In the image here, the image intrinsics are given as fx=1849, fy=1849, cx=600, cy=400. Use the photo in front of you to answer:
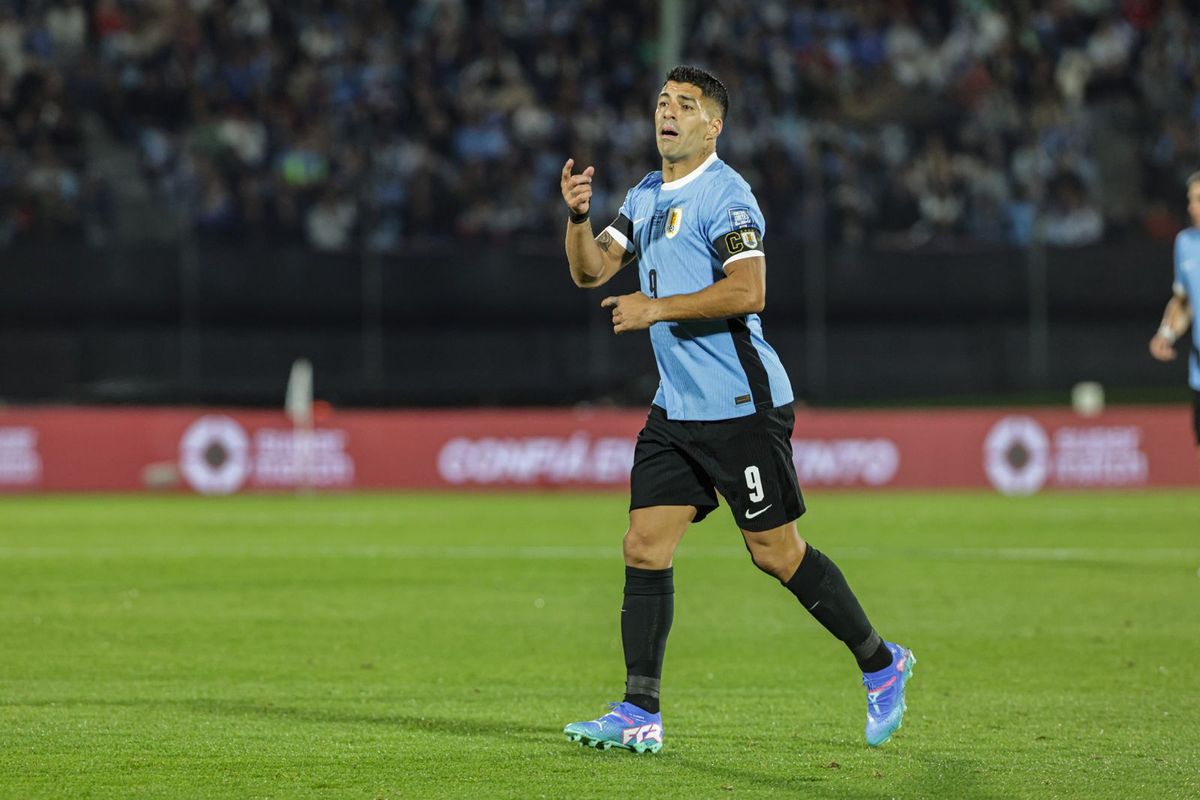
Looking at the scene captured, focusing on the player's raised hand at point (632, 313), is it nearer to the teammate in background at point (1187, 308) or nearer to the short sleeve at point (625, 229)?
the short sleeve at point (625, 229)

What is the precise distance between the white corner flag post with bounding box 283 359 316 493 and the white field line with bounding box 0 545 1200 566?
18.1 ft

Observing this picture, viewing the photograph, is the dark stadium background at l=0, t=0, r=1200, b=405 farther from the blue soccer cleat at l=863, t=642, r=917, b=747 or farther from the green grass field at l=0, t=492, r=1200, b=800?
the blue soccer cleat at l=863, t=642, r=917, b=747

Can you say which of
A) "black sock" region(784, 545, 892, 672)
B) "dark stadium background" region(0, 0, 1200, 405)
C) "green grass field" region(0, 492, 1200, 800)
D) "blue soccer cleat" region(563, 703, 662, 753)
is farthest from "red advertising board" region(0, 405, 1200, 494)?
"blue soccer cleat" region(563, 703, 662, 753)

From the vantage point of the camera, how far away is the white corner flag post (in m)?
20.1

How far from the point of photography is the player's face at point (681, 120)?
6426mm

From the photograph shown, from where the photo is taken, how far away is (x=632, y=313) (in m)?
6.19

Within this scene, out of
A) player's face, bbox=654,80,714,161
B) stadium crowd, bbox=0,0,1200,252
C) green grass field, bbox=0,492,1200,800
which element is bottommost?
green grass field, bbox=0,492,1200,800

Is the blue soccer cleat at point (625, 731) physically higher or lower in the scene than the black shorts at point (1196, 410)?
lower

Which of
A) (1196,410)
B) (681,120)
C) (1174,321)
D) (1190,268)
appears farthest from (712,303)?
(1174,321)

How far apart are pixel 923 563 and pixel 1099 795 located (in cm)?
785

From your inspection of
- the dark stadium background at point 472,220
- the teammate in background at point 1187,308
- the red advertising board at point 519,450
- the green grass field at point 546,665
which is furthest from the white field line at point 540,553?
the red advertising board at point 519,450

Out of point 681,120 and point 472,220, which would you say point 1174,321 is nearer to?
point 681,120

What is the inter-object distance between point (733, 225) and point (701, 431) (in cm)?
72

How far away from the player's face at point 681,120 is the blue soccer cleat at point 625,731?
194 cm
